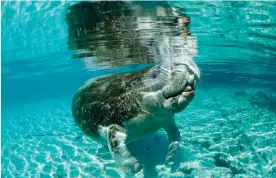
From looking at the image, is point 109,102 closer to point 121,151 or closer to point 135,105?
point 135,105

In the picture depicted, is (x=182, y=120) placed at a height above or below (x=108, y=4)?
below

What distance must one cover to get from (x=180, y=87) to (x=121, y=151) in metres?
2.26

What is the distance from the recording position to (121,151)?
592 centimetres

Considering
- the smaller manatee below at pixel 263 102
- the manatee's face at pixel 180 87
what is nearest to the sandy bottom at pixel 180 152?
the smaller manatee below at pixel 263 102

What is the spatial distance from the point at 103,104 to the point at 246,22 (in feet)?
29.9

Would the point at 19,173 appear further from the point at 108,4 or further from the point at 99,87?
the point at 108,4

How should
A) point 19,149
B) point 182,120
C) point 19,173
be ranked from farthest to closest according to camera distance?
1. point 182,120
2. point 19,149
3. point 19,173

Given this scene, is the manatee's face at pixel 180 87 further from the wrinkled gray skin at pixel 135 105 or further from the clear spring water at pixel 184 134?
the clear spring water at pixel 184 134

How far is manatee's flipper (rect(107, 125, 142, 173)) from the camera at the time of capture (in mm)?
5852

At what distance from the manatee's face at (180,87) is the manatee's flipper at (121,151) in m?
1.56

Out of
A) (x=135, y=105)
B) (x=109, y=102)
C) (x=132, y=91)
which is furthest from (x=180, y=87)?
(x=109, y=102)

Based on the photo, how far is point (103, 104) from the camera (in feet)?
22.4

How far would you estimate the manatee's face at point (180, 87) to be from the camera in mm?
5029

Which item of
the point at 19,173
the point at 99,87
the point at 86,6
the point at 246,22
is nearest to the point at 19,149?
the point at 19,173
